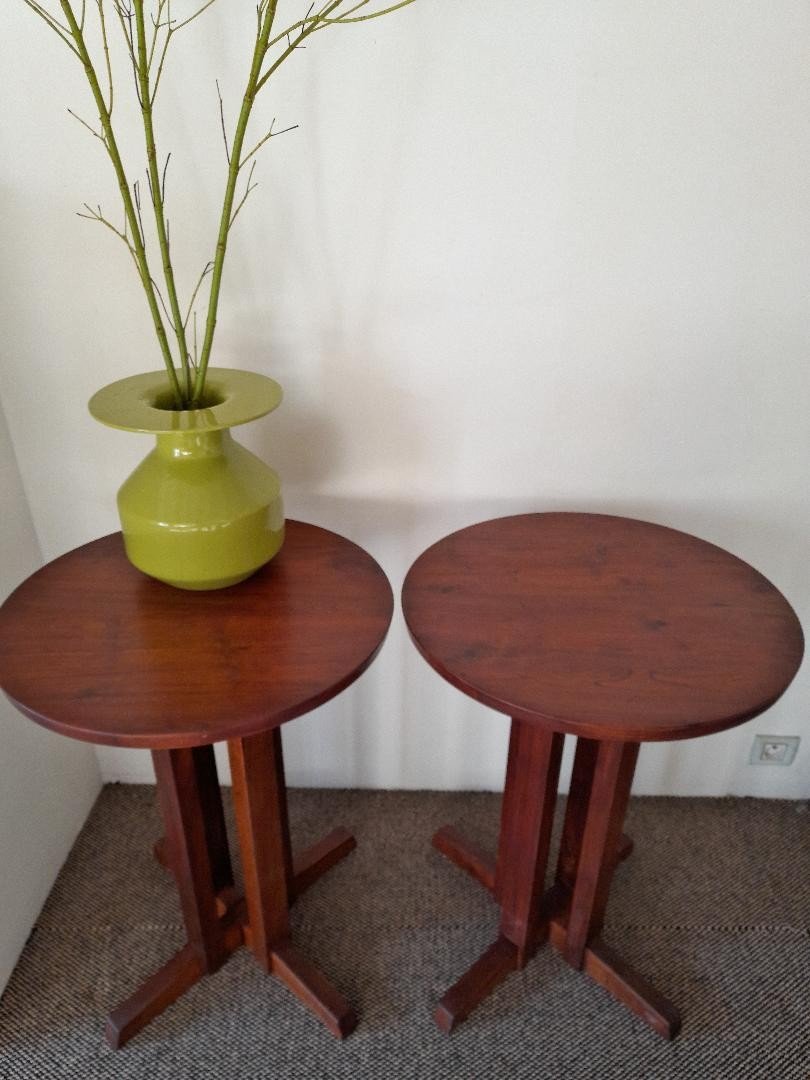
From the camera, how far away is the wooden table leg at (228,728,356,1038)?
1281 mm

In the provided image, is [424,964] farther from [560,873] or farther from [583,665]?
[583,665]

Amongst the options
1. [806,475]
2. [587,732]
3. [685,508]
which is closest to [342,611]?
[587,732]

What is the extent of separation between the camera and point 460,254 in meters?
1.39

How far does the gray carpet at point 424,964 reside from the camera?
1411 millimetres

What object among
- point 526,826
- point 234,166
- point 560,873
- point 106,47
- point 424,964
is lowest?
point 424,964

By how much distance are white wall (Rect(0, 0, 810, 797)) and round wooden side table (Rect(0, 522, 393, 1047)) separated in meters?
0.31

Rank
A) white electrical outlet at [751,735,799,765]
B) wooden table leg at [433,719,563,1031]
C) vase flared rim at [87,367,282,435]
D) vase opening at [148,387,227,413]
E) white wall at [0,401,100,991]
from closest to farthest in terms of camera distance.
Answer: vase flared rim at [87,367,282,435] → vase opening at [148,387,227,413] → wooden table leg at [433,719,563,1031] → white wall at [0,401,100,991] → white electrical outlet at [751,735,799,765]

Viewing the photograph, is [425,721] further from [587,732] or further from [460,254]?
[460,254]

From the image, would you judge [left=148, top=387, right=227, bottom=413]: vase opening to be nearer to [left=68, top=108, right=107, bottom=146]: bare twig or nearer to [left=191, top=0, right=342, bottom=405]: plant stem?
[left=191, top=0, right=342, bottom=405]: plant stem

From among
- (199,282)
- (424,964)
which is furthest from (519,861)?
(199,282)

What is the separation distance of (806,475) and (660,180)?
25.4 inches

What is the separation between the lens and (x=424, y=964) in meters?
1.57

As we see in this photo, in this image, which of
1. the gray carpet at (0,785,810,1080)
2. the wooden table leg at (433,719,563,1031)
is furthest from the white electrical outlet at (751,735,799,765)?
the wooden table leg at (433,719,563,1031)

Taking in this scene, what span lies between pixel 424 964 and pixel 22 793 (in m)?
0.87
